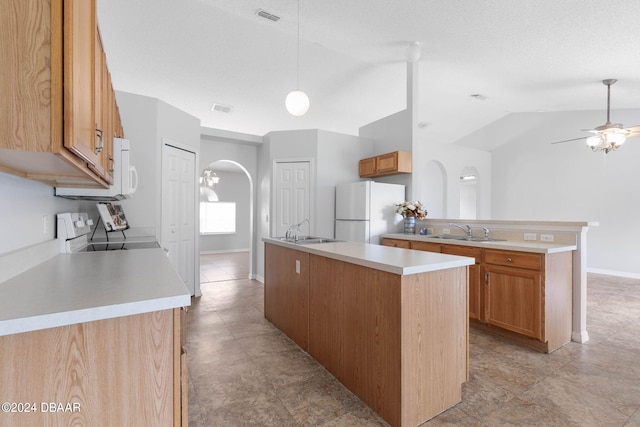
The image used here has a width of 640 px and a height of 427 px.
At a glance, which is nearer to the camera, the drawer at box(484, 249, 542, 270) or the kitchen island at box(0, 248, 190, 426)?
the kitchen island at box(0, 248, 190, 426)

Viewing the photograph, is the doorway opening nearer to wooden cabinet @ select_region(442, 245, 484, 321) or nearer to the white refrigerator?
the white refrigerator

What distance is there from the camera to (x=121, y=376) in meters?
0.94

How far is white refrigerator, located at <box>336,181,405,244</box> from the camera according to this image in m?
4.45

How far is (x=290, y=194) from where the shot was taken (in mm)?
5258

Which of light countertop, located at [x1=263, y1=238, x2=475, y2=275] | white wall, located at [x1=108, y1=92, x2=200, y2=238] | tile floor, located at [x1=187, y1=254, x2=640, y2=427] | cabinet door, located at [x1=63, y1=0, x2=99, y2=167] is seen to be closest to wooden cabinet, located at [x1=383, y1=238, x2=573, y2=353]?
tile floor, located at [x1=187, y1=254, x2=640, y2=427]

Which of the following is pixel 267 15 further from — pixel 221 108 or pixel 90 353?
pixel 90 353

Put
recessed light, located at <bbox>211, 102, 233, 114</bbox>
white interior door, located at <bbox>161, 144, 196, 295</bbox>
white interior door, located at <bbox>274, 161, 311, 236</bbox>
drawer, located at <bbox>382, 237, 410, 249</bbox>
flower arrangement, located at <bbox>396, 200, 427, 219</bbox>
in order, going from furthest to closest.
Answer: recessed light, located at <bbox>211, 102, 233, 114</bbox>
white interior door, located at <bbox>274, 161, 311, 236</bbox>
flower arrangement, located at <bbox>396, 200, 427, 219</bbox>
drawer, located at <bbox>382, 237, 410, 249</bbox>
white interior door, located at <bbox>161, 144, 196, 295</bbox>

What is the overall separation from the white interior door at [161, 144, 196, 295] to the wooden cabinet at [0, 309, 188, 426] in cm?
314

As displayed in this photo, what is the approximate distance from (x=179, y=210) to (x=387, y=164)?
3141mm

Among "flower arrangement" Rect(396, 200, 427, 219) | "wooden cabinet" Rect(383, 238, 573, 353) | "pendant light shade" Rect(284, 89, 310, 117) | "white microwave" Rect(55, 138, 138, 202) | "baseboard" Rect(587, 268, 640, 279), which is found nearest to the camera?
"white microwave" Rect(55, 138, 138, 202)

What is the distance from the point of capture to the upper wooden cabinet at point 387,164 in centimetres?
451

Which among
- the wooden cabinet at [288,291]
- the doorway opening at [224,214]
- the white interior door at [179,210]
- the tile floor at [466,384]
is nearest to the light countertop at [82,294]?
the tile floor at [466,384]

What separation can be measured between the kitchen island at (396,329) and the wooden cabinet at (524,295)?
45.1 inches

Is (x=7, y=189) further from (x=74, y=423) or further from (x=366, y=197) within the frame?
(x=366, y=197)
